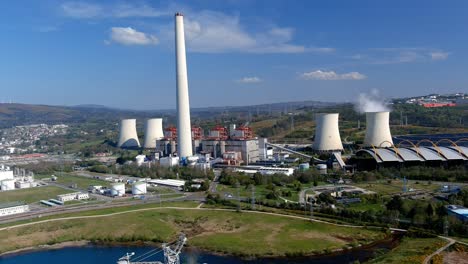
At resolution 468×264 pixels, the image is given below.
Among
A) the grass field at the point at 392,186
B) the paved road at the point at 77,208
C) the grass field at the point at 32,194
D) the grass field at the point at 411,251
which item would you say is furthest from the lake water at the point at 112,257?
the grass field at the point at 32,194

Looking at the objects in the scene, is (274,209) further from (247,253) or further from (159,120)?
(159,120)

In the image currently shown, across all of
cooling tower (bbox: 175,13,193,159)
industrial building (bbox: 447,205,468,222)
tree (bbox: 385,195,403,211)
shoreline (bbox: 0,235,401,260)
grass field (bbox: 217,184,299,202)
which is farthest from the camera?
cooling tower (bbox: 175,13,193,159)

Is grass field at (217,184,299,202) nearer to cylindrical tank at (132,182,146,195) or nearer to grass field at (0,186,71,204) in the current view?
cylindrical tank at (132,182,146,195)

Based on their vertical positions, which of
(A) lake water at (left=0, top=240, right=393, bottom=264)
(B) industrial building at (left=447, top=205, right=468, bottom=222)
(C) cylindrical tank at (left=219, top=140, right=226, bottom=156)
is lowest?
(A) lake water at (left=0, top=240, right=393, bottom=264)

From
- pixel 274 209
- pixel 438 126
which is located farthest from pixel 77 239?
pixel 438 126

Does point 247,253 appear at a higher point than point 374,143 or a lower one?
lower

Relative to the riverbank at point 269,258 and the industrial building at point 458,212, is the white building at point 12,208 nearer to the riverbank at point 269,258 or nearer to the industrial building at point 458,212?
the riverbank at point 269,258

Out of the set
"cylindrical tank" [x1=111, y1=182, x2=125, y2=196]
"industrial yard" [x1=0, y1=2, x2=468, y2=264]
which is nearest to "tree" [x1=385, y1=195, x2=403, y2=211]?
"industrial yard" [x1=0, y1=2, x2=468, y2=264]
